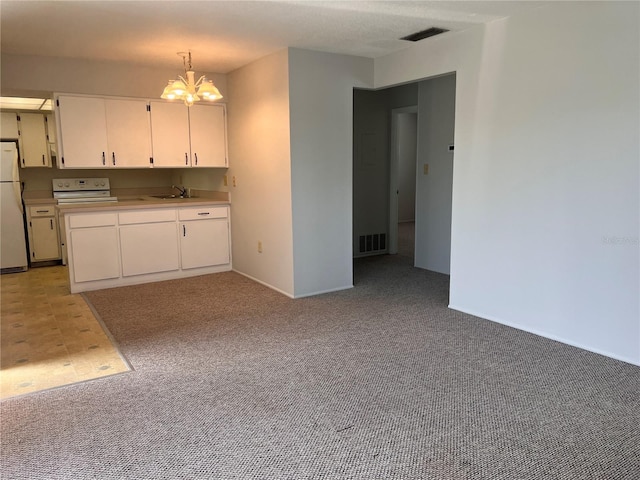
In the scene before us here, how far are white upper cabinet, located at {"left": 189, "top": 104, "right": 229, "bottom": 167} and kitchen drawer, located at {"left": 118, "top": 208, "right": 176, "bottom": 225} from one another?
68cm

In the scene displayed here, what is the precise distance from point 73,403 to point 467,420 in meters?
2.22

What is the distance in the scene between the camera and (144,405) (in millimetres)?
2703

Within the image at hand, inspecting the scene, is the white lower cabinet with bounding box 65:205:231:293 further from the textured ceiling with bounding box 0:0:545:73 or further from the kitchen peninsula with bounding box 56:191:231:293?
the textured ceiling with bounding box 0:0:545:73

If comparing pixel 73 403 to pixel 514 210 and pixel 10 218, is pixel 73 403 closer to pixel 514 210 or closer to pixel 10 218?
pixel 514 210

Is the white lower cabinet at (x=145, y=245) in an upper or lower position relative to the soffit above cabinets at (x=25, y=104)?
lower

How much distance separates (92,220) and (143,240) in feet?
1.92

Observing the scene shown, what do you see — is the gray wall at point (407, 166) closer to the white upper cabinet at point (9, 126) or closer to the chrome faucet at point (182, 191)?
the chrome faucet at point (182, 191)

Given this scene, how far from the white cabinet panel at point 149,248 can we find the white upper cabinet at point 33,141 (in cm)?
243

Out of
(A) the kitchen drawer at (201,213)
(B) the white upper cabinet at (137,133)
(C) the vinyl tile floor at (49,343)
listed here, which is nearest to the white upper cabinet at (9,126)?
(B) the white upper cabinet at (137,133)

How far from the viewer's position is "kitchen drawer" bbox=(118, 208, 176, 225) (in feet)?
17.6

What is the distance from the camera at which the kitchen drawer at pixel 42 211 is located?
6.55m

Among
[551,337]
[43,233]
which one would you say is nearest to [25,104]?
[43,233]

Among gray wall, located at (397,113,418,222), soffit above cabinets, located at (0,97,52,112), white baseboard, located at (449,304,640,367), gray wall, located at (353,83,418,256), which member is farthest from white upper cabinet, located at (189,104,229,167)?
gray wall, located at (397,113,418,222)

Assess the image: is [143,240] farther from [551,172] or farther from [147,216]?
[551,172]
